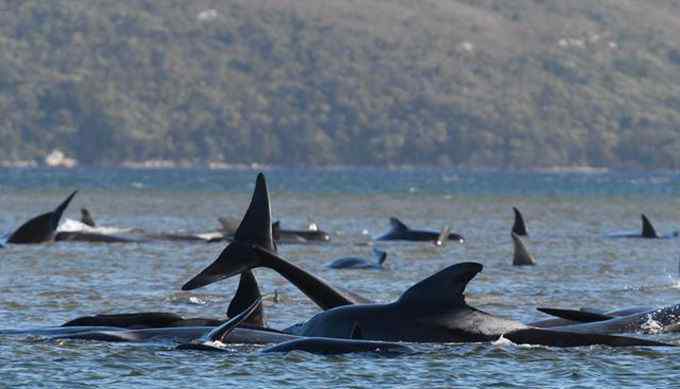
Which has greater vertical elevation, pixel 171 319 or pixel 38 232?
pixel 38 232

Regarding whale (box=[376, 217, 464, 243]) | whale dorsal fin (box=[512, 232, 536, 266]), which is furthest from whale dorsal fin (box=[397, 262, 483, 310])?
whale (box=[376, 217, 464, 243])

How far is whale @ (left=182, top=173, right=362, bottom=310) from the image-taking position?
1021 inches

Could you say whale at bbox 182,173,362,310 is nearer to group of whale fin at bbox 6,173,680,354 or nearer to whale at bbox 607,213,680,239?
group of whale fin at bbox 6,173,680,354

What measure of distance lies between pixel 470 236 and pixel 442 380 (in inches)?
1728

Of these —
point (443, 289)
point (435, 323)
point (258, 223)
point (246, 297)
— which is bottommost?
point (435, 323)

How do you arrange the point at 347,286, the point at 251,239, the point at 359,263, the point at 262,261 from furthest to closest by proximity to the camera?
the point at 359,263, the point at 347,286, the point at 251,239, the point at 262,261

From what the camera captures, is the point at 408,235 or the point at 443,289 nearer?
the point at 443,289

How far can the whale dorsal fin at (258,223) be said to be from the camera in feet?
87.1

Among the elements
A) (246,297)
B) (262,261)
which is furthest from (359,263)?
(262,261)

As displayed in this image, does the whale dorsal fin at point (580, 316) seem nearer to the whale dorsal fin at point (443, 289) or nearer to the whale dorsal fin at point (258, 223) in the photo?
the whale dorsal fin at point (443, 289)

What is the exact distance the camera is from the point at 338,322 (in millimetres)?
24531

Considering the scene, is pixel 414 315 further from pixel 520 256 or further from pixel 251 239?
pixel 520 256

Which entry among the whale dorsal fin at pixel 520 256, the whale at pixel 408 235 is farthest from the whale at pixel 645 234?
the whale dorsal fin at pixel 520 256

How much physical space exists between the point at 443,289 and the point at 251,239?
11.7ft
